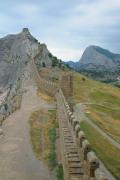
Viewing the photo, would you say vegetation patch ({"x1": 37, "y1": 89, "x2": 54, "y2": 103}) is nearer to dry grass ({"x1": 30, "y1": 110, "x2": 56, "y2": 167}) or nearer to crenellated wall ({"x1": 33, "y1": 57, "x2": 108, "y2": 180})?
dry grass ({"x1": 30, "y1": 110, "x2": 56, "y2": 167})

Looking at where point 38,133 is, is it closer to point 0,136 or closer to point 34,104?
point 0,136

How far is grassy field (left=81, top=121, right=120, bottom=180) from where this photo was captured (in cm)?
4001

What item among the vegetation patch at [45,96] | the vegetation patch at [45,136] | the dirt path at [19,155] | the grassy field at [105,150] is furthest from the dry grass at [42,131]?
the vegetation patch at [45,96]

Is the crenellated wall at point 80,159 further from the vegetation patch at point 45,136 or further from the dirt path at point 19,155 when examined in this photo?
the dirt path at point 19,155

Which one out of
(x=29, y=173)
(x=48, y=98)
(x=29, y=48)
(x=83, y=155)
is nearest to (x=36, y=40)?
(x=29, y=48)

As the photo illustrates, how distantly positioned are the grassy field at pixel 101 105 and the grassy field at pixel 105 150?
3582mm

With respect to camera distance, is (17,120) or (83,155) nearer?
(83,155)

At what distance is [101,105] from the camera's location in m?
99.9

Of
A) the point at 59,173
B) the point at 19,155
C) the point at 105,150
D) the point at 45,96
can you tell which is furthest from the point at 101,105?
the point at 59,173

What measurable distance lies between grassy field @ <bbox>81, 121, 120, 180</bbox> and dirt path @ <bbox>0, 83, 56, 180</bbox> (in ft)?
26.2

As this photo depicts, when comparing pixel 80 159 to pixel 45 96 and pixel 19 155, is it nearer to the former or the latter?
pixel 19 155

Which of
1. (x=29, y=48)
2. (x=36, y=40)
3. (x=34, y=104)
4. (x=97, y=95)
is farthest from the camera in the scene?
(x=36, y=40)

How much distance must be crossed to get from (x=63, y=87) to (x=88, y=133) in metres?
9.35

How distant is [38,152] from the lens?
126 ft
